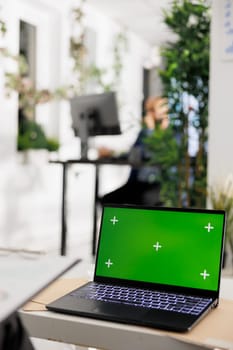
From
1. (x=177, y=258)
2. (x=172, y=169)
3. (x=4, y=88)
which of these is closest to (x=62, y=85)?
(x=4, y=88)

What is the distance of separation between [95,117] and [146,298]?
3.53 meters

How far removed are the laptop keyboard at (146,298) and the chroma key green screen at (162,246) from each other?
38mm

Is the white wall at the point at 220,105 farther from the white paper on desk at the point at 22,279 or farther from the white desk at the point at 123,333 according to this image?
the white paper on desk at the point at 22,279

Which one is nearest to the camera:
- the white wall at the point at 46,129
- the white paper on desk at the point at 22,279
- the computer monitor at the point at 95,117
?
the white paper on desk at the point at 22,279

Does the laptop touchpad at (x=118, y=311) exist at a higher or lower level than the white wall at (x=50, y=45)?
lower

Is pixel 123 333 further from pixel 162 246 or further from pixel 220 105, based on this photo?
pixel 220 105

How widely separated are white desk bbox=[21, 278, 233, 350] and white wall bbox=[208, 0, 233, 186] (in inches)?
104

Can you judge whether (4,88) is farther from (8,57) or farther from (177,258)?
(177,258)

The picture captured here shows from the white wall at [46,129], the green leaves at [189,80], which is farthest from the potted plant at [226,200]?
the white wall at [46,129]

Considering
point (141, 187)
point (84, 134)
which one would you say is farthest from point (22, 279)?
point (141, 187)

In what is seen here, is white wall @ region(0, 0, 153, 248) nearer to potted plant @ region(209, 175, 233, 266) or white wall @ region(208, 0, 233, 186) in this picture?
white wall @ region(208, 0, 233, 186)

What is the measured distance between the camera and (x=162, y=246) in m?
1.28

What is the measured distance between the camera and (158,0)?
20.3ft

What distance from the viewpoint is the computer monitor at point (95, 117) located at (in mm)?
4586
